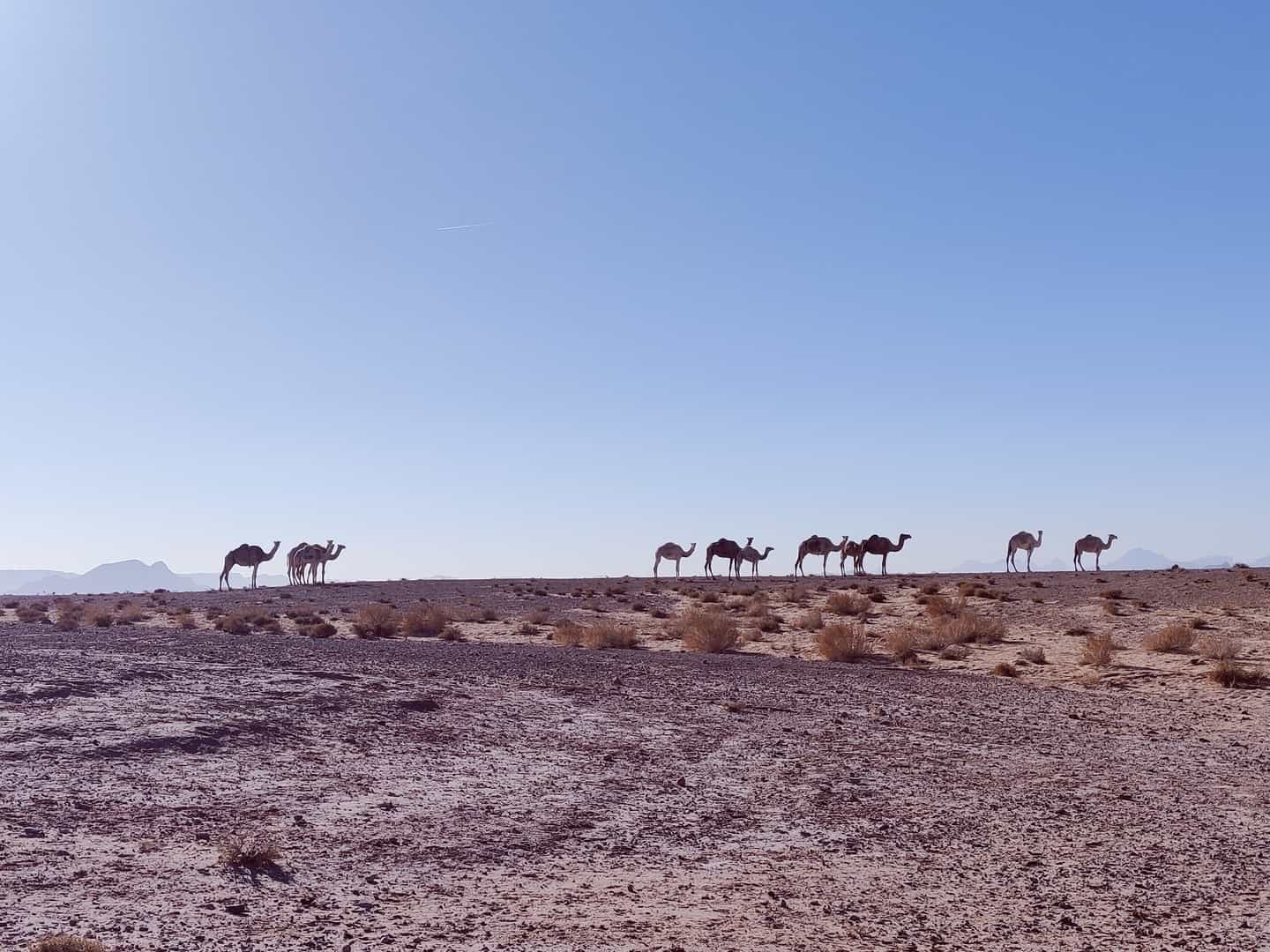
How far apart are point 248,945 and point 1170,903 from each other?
235 inches

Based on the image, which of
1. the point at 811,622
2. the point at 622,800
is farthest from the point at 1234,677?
the point at 622,800

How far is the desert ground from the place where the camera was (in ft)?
24.0

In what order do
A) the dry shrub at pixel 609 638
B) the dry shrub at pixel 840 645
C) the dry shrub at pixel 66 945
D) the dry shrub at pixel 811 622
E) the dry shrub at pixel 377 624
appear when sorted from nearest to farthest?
the dry shrub at pixel 66 945, the dry shrub at pixel 840 645, the dry shrub at pixel 609 638, the dry shrub at pixel 377 624, the dry shrub at pixel 811 622

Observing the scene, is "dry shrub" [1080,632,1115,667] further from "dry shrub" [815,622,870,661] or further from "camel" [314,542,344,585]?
"camel" [314,542,344,585]

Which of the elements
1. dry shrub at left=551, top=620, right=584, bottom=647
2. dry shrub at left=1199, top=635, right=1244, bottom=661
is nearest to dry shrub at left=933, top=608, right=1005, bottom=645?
dry shrub at left=1199, top=635, right=1244, bottom=661

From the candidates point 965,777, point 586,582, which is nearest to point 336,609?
point 586,582

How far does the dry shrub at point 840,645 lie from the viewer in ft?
82.1

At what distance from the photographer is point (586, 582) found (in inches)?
2327

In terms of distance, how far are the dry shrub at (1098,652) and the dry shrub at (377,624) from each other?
1695 centimetres

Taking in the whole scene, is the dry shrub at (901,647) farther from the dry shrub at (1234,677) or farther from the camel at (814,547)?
the camel at (814,547)

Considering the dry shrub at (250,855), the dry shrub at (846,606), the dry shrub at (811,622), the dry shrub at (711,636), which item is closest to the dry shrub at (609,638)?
the dry shrub at (711,636)

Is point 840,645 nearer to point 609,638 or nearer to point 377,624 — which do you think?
point 609,638

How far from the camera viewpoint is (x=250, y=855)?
8070 millimetres

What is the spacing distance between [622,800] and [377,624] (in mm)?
20909
